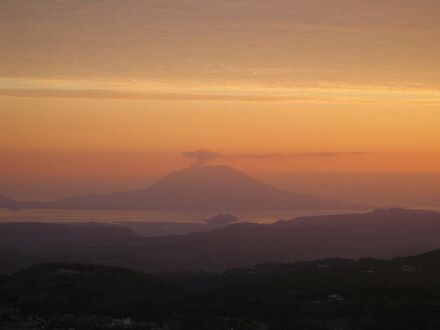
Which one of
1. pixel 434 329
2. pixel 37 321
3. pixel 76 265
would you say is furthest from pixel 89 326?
pixel 76 265

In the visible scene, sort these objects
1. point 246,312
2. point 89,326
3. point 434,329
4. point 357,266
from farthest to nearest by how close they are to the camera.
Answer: point 357,266
point 246,312
point 89,326
point 434,329

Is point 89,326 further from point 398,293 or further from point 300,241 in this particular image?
point 300,241

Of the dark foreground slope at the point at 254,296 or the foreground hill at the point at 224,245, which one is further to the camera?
the foreground hill at the point at 224,245

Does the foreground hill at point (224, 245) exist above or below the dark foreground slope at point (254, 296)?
above

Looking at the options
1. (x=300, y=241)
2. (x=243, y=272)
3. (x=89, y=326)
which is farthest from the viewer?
(x=300, y=241)
